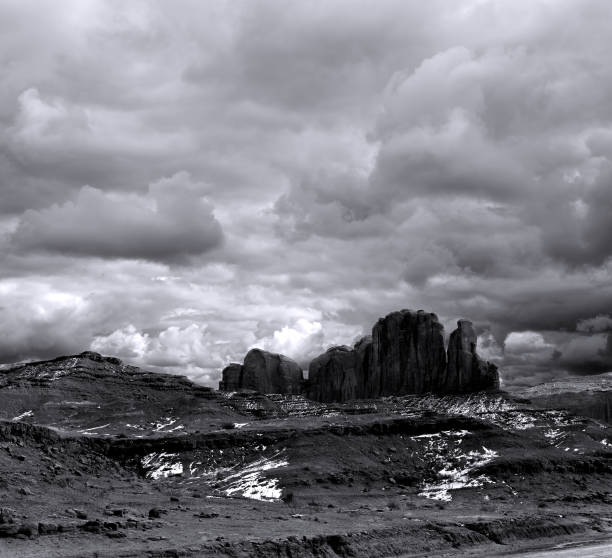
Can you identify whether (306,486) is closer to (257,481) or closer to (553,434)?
(257,481)

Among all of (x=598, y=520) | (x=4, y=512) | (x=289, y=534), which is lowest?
(x=598, y=520)

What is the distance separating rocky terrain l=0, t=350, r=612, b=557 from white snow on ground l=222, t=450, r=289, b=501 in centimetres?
39

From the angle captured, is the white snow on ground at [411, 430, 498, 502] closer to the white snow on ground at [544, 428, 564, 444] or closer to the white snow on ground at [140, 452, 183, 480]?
the white snow on ground at [544, 428, 564, 444]

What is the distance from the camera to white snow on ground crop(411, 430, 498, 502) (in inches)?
5020

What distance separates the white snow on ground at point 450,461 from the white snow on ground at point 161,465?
44.1 m

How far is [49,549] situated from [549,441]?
127m

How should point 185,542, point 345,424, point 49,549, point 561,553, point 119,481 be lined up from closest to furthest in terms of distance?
point 49,549
point 185,542
point 561,553
point 119,481
point 345,424

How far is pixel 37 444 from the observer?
341 ft

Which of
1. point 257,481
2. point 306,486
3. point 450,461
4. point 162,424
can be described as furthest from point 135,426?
point 450,461

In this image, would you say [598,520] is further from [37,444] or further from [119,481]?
[37,444]

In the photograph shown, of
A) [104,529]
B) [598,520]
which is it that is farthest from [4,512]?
[598,520]

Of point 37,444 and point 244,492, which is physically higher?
point 37,444

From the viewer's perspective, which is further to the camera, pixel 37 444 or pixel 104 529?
pixel 37 444

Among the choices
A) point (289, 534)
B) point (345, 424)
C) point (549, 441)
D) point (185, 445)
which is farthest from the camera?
point (549, 441)
